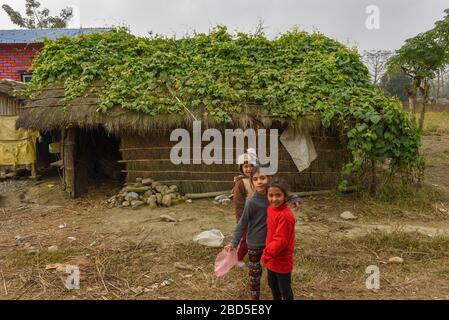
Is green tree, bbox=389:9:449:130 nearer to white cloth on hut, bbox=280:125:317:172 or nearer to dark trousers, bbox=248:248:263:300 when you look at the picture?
white cloth on hut, bbox=280:125:317:172

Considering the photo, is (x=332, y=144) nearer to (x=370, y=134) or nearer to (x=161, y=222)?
(x=370, y=134)

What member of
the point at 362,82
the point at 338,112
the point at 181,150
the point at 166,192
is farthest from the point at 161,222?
the point at 362,82

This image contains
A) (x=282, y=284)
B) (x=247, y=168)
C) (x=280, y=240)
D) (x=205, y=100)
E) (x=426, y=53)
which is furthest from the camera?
(x=426, y=53)

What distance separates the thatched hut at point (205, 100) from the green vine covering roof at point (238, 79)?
2cm

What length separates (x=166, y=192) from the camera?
7.32 metres

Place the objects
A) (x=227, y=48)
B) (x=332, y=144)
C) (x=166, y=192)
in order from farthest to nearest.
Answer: (x=227, y=48)
(x=332, y=144)
(x=166, y=192)

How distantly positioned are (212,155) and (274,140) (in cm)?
134

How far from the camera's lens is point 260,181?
314 centimetres

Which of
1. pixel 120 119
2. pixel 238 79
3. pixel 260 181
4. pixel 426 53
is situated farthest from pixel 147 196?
pixel 426 53

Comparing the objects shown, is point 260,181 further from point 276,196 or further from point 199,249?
point 199,249

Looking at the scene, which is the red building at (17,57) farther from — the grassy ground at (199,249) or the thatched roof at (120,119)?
the grassy ground at (199,249)

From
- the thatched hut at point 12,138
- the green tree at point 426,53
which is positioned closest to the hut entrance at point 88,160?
the thatched hut at point 12,138

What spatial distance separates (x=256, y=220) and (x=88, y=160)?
682cm

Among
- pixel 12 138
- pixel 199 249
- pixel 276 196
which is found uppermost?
pixel 12 138
